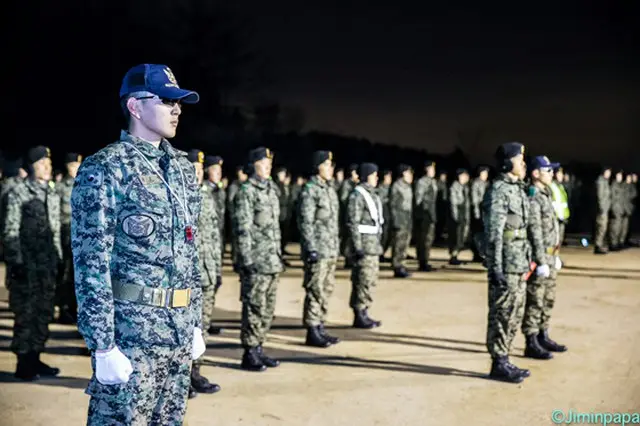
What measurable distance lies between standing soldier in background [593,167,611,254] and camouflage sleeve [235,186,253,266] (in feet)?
41.7

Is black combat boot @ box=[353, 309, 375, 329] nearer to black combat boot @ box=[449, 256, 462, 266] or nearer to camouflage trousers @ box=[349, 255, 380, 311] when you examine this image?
camouflage trousers @ box=[349, 255, 380, 311]

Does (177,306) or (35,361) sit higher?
(177,306)

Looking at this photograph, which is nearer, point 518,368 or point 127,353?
point 127,353

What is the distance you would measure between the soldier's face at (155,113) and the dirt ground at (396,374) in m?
2.98

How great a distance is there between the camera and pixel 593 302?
439 inches

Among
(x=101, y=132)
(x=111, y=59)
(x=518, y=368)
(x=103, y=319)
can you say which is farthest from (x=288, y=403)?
(x=111, y=59)

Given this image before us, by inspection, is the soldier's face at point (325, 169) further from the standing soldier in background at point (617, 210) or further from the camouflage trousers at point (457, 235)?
the standing soldier in background at point (617, 210)

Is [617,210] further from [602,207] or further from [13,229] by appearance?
[13,229]

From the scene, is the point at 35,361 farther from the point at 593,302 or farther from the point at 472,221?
the point at 472,221

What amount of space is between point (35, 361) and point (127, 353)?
4290mm

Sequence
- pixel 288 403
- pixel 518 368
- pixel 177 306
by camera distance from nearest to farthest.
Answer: pixel 177 306
pixel 288 403
pixel 518 368

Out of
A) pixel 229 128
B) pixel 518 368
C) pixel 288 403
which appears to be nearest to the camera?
pixel 288 403

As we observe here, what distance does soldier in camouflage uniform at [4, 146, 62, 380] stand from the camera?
6.77m

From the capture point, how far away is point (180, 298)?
3223mm
